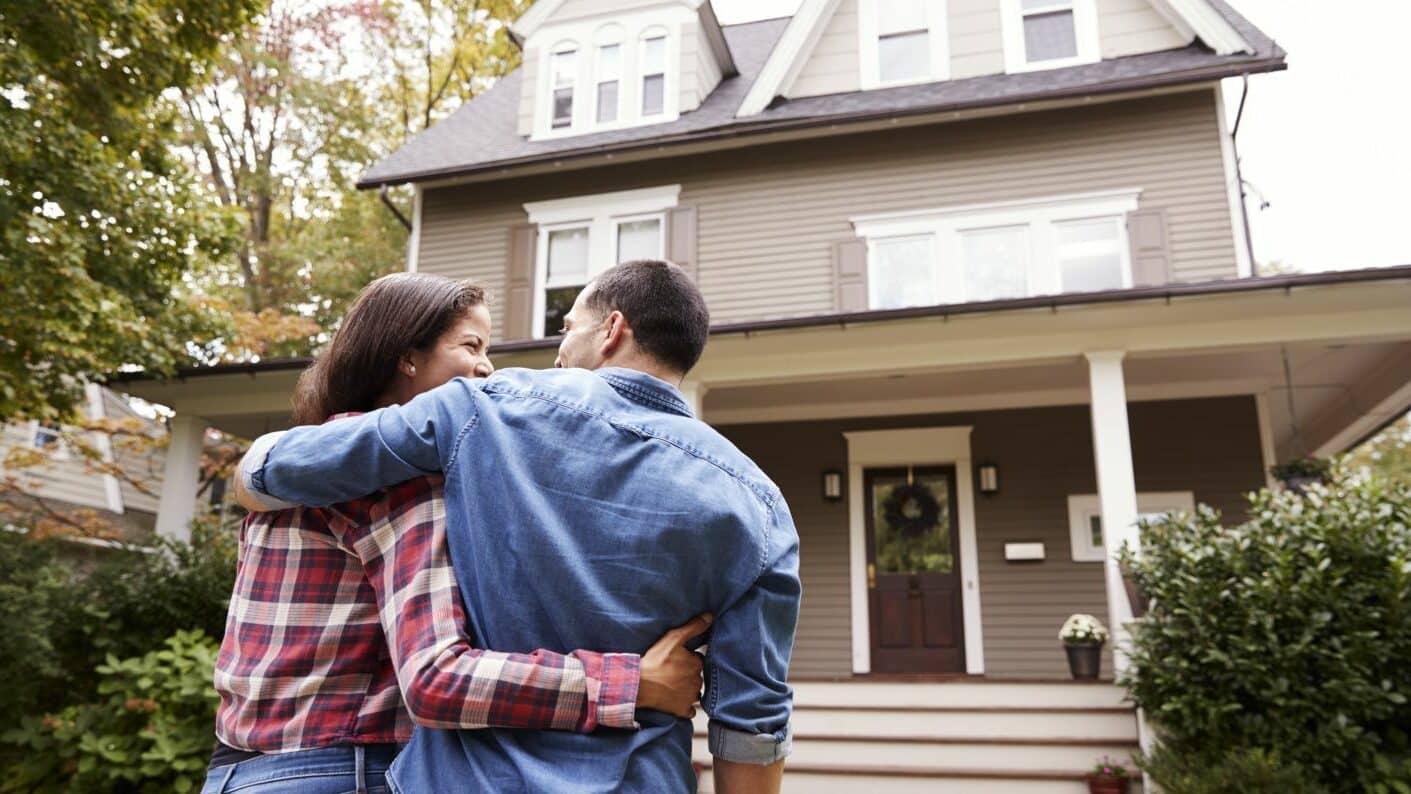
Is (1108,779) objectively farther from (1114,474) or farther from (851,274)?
(851,274)

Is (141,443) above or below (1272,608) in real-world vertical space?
above

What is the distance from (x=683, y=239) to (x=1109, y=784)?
22.5 feet

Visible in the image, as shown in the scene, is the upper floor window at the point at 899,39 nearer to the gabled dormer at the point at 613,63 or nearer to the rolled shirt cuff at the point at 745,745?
the gabled dormer at the point at 613,63

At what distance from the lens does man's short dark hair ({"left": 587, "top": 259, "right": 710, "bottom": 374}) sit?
5.15 ft

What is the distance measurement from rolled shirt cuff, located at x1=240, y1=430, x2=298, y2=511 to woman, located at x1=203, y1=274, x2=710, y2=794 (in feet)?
0.20

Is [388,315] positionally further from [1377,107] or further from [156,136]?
[1377,107]

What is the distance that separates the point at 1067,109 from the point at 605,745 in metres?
9.84

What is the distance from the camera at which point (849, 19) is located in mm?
10891

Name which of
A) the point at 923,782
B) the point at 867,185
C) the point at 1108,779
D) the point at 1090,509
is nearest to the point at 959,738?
the point at 923,782

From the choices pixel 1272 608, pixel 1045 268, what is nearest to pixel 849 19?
pixel 1045 268

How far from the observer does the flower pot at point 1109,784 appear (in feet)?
18.6

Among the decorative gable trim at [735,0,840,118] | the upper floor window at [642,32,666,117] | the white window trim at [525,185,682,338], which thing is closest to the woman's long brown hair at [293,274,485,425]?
the white window trim at [525,185,682,338]

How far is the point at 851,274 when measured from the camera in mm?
9867

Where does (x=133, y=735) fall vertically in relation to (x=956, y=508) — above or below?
below
